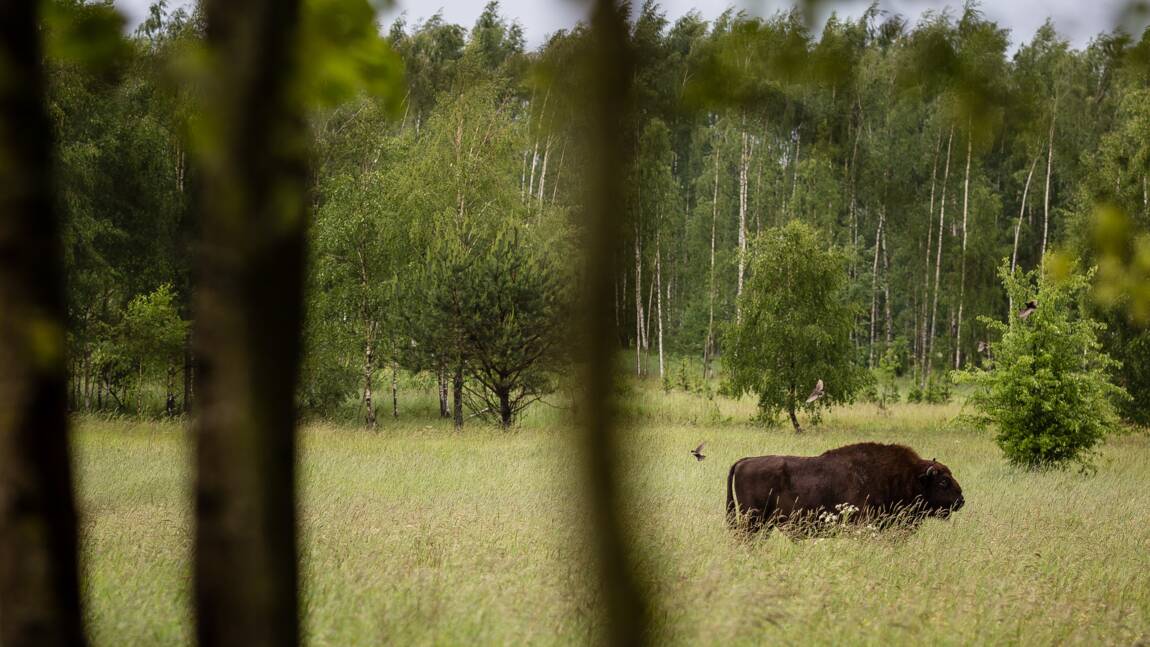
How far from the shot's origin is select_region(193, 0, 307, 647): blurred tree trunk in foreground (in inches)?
63.6

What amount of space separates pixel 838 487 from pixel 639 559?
25.9 feet

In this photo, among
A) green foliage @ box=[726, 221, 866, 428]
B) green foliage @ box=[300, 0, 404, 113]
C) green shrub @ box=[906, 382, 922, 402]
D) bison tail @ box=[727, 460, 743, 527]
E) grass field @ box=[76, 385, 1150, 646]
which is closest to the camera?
green foliage @ box=[300, 0, 404, 113]

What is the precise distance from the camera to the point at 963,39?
3.23 meters

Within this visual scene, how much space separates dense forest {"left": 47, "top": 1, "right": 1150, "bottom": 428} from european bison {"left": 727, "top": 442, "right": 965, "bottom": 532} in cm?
204

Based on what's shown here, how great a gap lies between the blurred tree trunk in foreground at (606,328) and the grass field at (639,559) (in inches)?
1.5

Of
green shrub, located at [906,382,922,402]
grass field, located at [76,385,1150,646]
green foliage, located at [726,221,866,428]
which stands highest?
green foliage, located at [726,221,866,428]

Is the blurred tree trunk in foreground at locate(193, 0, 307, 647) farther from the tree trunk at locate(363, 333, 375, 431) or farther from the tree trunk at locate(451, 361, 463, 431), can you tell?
the tree trunk at locate(363, 333, 375, 431)

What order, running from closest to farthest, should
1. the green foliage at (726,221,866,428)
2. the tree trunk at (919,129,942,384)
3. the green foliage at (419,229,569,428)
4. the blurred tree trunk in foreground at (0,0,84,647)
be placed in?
the blurred tree trunk in foreground at (0,0,84,647)
the green foliage at (419,229,569,428)
the green foliage at (726,221,866,428)
the tree trunk at (919,129,942,384)

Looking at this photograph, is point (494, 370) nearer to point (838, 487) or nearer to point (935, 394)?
point (838, 487)

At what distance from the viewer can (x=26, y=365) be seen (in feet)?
7.06

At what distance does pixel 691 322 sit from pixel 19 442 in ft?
145

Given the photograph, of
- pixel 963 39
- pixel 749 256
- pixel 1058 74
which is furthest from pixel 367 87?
pixel 1058 74

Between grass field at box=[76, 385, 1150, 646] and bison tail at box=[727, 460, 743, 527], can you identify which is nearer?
grass field at box=[76, 385, 1150, 646]

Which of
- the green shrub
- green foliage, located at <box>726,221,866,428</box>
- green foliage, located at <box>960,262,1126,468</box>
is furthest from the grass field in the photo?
the green shrub
